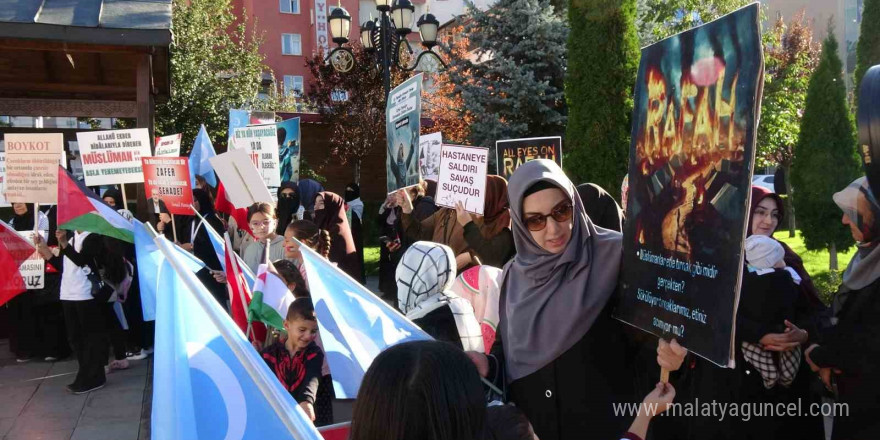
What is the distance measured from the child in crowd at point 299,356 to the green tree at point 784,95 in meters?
10.3

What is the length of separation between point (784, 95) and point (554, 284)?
15.4 metres

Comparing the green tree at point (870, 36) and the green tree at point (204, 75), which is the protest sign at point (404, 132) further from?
the green tree at point (204, 75)

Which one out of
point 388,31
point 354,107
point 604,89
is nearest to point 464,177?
point 388,31

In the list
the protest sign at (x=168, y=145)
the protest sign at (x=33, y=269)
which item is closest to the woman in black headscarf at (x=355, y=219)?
the protest sign at (x=168, y=145)

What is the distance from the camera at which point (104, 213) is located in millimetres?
5363

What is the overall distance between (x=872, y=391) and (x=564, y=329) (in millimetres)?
1460

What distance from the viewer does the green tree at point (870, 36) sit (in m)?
12.0

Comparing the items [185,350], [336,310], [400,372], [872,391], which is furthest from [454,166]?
[400,372]

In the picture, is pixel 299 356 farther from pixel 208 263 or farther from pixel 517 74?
pixel 517 74

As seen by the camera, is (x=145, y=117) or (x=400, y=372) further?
(x=145, y=117)

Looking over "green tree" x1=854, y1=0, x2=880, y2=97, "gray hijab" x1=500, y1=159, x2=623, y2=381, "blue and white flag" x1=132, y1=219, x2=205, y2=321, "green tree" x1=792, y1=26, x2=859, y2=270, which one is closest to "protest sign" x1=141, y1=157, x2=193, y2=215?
"blue and white flag" x1=132, y1=219, x2=205, y2=321

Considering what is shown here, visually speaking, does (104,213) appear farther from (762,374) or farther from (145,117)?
(762,374)

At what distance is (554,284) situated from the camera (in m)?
2.52

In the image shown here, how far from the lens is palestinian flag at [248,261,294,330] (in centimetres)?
404
